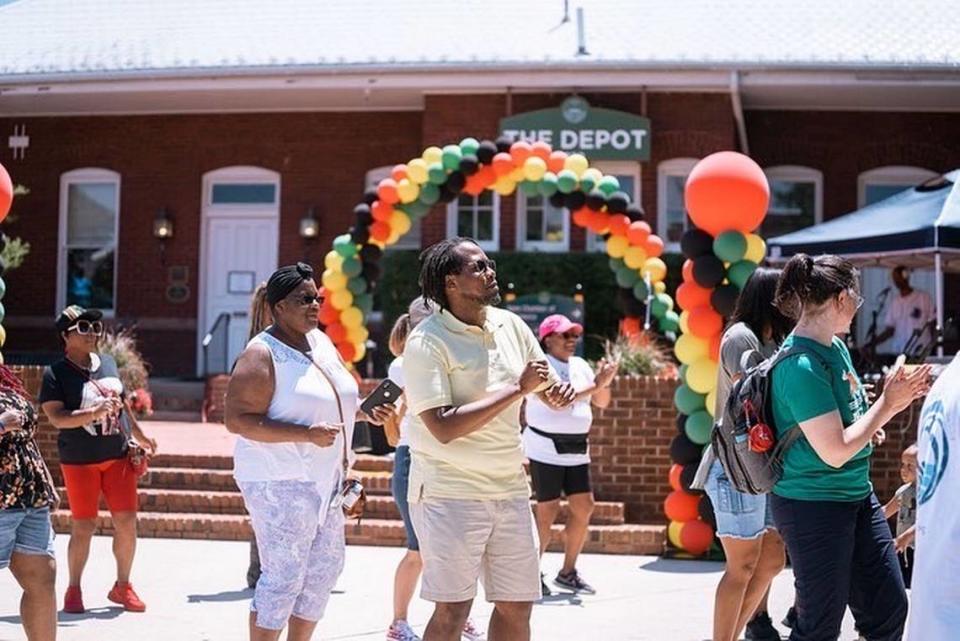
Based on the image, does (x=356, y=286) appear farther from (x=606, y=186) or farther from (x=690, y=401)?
(x=690, y=401)

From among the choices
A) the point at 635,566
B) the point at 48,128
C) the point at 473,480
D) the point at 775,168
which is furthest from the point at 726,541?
the point at 48,128

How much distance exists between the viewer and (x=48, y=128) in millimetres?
19000

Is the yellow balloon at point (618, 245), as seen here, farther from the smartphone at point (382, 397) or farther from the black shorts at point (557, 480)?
the smartphone at point (382, 397)

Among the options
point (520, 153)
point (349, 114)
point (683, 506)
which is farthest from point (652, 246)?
point (349, 114)

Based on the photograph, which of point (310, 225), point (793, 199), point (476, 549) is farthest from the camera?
point (310, 225)

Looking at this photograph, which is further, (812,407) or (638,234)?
(638,234)

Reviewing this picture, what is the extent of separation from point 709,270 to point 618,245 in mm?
3882

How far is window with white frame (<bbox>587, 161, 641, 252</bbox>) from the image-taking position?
16.7 metres

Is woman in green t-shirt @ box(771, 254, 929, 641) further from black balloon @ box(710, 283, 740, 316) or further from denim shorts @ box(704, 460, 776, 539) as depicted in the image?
black balloon @ box(710, 283, 740, 316)

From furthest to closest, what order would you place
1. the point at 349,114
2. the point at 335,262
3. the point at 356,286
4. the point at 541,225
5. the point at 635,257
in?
the point at 349,114
the point at 541,225
the point at 356,286
the point at 335,262
the point at 635,257

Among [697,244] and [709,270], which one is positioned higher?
[697,244]

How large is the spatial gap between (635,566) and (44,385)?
4.50m

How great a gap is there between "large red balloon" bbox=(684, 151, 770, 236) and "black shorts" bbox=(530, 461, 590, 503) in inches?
86.7

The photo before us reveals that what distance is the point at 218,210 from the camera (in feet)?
61.3
